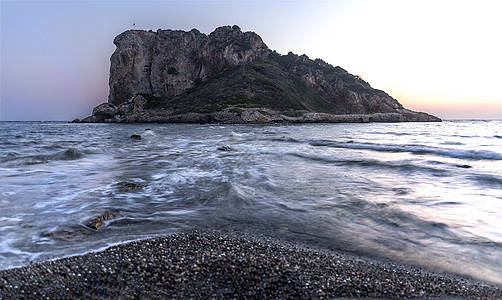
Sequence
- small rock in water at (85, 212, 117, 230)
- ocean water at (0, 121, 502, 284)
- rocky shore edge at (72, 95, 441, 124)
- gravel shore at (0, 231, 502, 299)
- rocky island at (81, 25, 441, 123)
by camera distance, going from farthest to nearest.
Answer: rocky island at (81, 25, 441, 123), rocky shore edge at (72, 95, 441, 124), small rock in water at (85, 212, 117, 230), ocean water at (0, 121, 502, 284), gravel shore at (0, 231, 502, 299)

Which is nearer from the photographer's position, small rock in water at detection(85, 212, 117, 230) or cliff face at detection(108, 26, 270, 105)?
small rock in water at detection(85, 212, 117, 230)

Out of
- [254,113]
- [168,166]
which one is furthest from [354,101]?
[168,166]

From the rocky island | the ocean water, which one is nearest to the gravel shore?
the ocean water

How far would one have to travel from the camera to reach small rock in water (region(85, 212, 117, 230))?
514cm

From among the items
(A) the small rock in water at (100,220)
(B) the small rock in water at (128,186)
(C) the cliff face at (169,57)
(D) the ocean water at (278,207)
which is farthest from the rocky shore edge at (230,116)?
(A) the small rock in water at (100,220)

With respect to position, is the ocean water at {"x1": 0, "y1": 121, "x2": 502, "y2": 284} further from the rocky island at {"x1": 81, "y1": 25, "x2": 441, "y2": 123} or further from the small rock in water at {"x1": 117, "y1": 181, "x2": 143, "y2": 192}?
the rocky island at {"x1": 81, "y1": 25, "x2": 441, "y2": 123}

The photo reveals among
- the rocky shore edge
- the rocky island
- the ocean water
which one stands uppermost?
the rocky island

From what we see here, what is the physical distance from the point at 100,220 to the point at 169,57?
156 metres

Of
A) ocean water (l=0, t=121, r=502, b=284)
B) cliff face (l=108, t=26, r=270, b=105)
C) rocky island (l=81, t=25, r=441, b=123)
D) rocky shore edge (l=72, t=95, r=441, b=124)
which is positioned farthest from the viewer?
cliff face (l=108, t=26, r=270, b=105)

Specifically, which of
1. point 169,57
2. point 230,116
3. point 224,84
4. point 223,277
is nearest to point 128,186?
point 223,277

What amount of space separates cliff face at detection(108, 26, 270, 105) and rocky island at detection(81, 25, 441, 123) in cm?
45

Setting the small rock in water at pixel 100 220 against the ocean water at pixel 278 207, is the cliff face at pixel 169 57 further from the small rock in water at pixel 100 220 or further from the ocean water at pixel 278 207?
the small rock in water at pixel 100 220

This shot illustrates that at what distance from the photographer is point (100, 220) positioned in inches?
213

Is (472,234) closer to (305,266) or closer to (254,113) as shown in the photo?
(305,266)
